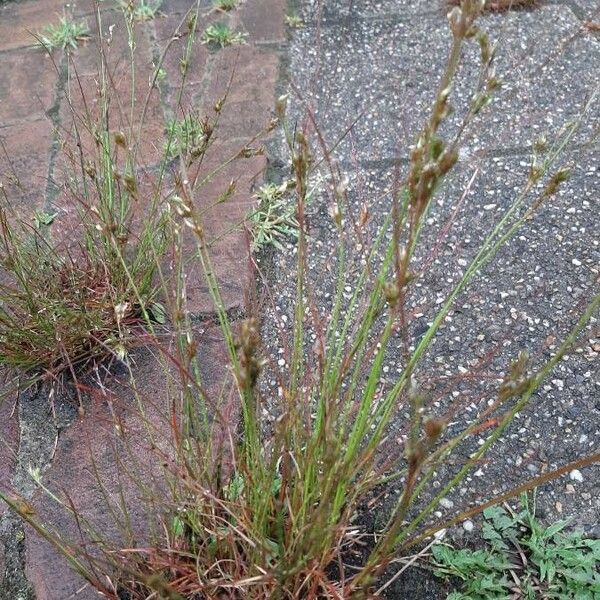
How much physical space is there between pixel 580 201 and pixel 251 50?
1.31m

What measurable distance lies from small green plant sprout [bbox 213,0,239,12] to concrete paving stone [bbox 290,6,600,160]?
35 cm

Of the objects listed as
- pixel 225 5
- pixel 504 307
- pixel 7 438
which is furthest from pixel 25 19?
pixel 504 307

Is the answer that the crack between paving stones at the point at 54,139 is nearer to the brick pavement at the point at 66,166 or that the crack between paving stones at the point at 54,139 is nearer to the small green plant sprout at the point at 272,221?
the brick pavement at the point at 66,166

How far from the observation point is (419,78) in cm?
235

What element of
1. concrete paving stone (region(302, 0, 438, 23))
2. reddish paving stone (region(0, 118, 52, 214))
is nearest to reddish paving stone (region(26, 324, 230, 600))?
reddish paving stone (region(0, 118, 52, 214))

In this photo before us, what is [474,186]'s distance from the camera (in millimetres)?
1964

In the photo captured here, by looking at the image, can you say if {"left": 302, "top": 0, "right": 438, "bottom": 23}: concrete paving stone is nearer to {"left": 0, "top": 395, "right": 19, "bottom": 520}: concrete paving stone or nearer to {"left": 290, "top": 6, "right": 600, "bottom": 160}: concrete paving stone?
{"left": 290, "top": 6, "right": 600, "bottom": 160}: concrete paving stone

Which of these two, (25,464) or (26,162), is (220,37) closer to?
(26,162)

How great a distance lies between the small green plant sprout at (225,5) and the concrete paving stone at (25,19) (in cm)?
63

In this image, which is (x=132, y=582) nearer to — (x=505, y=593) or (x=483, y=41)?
(x=505, y=593)

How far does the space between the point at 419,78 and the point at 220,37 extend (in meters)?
0.76

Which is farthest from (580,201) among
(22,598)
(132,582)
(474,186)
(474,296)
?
(22,598)

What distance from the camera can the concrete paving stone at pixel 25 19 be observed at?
9.07ft

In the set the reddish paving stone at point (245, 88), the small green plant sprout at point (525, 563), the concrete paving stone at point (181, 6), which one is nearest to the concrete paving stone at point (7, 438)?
the small green plant sprout at point (525, 563)
